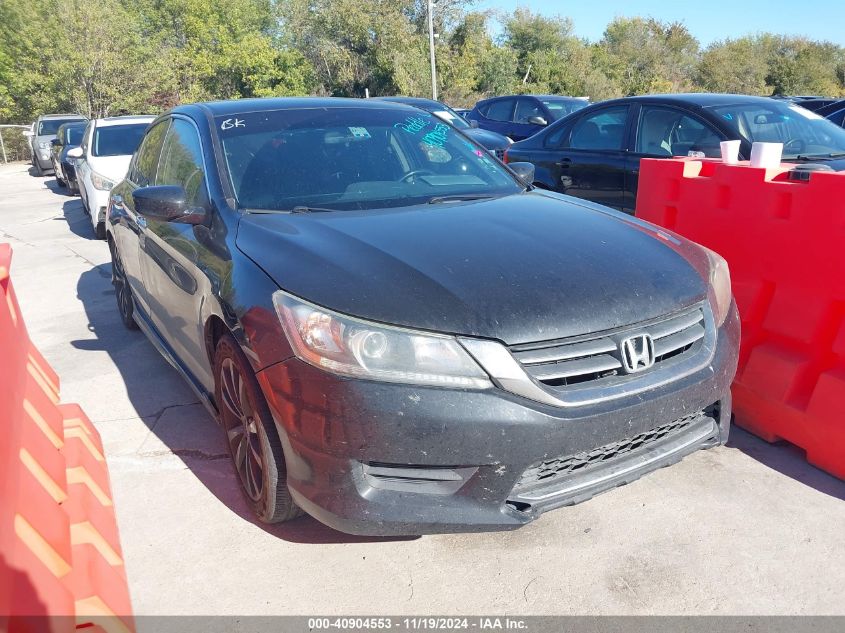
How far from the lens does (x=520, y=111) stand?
12.7m

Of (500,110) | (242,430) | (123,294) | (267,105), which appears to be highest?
(267,105)

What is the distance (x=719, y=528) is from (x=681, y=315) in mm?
906

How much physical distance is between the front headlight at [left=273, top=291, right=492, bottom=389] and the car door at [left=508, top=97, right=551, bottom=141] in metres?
10.7

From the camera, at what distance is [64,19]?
93.9 feet

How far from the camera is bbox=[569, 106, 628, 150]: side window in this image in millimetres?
6422

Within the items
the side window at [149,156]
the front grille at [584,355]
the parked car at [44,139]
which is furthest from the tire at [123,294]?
the parked car at [44,139]

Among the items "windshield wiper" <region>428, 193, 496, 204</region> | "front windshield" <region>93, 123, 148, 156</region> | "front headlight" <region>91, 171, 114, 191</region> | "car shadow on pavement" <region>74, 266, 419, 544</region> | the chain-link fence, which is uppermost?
"windshield wiper" <region>428, 193, 496, 204</region>

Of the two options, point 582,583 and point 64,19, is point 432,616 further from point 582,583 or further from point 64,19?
point 64,19

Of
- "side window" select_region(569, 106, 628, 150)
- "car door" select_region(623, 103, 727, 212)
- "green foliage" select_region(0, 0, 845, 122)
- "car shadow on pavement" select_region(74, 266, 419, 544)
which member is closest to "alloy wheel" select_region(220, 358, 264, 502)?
"car shadow on pavement" select_region(74, 266, 419, 544)

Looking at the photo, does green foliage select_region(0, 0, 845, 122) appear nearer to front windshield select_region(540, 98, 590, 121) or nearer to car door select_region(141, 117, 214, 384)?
front windshield select_region(540, 98, 590, 121)

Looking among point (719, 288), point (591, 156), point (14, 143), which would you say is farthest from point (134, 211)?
point (14, 143)

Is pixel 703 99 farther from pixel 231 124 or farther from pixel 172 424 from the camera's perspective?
pixel 172 424

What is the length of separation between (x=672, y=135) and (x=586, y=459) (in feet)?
14.8

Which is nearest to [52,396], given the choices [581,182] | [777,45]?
[581,182]
